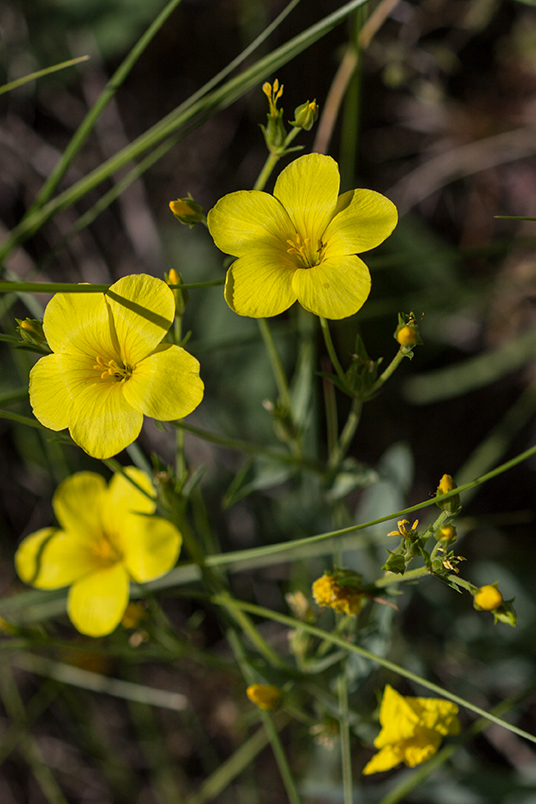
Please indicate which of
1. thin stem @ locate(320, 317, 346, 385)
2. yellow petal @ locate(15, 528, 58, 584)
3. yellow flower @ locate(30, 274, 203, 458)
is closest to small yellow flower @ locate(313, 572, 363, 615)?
thin stem @ locate(320, 317, 346, 385)

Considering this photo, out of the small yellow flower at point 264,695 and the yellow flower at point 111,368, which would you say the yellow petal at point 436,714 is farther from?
the yellow flower at point 111,368

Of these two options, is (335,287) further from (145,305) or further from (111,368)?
(111,368)

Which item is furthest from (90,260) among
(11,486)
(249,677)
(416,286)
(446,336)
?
(249,677)

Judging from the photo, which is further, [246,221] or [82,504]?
[82,504]

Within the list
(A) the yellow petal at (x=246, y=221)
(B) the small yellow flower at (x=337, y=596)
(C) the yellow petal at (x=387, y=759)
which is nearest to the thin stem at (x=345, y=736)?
(C) the yellow petal at (x=387, y=759)

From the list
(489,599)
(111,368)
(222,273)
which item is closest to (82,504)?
(111,368)

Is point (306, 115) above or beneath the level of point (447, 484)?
above

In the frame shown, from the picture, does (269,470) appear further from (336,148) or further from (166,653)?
(336,148)
